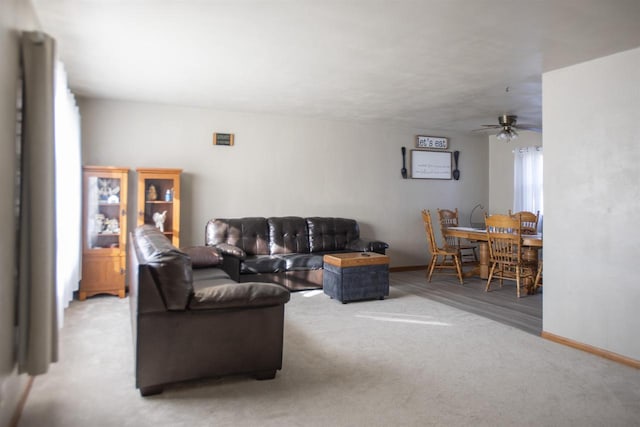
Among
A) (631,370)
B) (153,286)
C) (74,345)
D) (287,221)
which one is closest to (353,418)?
(153,286)

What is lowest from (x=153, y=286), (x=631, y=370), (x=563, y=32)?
(x=631, y=370)

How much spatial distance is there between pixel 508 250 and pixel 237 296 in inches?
154

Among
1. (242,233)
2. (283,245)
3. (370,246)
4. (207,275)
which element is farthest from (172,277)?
(370,246)

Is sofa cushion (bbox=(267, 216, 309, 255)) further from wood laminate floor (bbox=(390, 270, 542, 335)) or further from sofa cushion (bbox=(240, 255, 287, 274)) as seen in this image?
wood laminate floor (bbox=(390, 270, 542, 335))

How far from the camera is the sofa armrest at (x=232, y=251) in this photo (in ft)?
16.6

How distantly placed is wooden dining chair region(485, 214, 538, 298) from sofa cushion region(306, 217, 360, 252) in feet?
6.31

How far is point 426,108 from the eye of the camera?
18.6 ft

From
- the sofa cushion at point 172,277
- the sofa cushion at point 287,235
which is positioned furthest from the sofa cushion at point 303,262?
the sofa cushion at point 172,277

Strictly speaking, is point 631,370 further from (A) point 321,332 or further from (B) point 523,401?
(A) point 321,332

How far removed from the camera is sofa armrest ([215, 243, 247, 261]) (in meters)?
5.05

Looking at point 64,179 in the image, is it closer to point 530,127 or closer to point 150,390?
point 150,390

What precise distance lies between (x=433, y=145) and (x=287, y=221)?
10.1 ft

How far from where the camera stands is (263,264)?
5.20 m

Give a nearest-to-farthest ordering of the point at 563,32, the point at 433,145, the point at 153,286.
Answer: the point at 153,286
the point at 563,32
the point at 433,145
